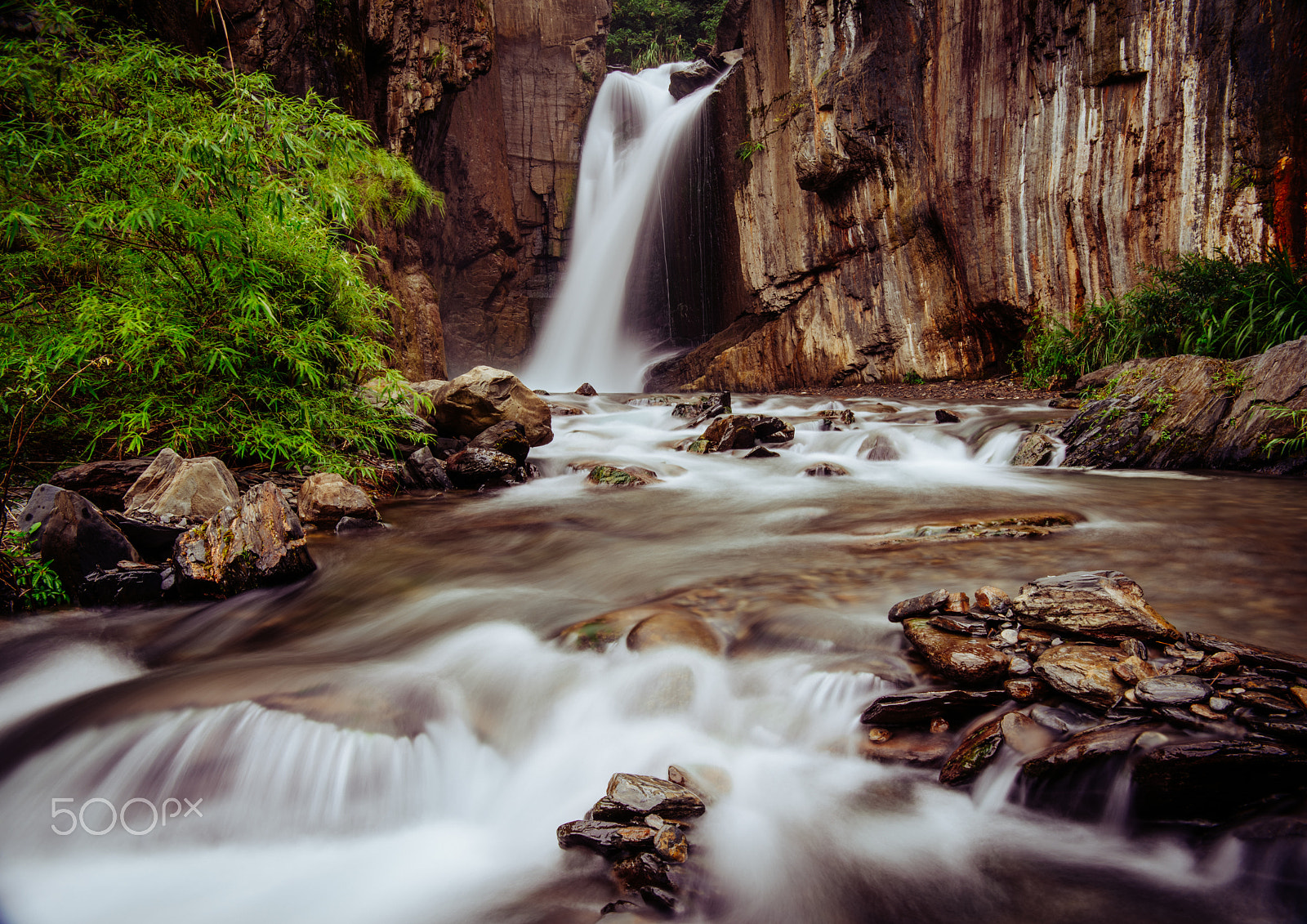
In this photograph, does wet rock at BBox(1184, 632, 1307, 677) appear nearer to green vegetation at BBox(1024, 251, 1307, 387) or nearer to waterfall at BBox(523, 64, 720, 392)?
green vegetation at BBox(1024, 251, 1307, 387)

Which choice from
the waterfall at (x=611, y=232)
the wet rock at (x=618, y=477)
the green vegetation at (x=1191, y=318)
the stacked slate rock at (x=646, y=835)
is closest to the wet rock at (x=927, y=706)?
the stacked slate rock at (x=646, y=835)

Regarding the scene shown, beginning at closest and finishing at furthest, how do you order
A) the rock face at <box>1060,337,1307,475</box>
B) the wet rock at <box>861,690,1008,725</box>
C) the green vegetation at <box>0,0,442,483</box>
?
the wet rock at <box>861,690,1008,725</box>, the green vegetation at <box>0,0,442,483</box>, the rock face at <box>1060,337,1307,475</box>

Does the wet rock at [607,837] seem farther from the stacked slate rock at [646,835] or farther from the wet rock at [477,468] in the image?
the wet rock at [477,468]

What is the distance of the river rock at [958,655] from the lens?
79.2 inches

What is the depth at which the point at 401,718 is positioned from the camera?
90.5 inches

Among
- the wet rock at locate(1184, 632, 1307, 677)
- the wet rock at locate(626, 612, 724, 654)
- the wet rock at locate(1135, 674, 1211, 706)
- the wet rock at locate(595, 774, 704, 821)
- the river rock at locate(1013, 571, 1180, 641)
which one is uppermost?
the river rock at locate(1013, 571, 1180, 641)

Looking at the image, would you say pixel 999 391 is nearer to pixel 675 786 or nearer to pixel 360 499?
pixel 360 499

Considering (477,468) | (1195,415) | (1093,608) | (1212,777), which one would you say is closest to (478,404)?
(477,468)

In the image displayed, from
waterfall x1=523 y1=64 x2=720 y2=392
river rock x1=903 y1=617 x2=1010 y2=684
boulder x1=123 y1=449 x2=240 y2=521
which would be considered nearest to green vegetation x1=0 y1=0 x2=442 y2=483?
boulder x1=123 y1=449 x2=240 y2=521

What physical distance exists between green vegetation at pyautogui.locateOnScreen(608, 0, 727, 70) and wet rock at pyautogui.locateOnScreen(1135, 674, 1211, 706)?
2599cm

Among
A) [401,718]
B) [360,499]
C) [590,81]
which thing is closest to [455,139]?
[590,81]

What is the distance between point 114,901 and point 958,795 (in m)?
2.27

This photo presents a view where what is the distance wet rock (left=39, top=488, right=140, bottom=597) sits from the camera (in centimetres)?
303

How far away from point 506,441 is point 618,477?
4.09ft
